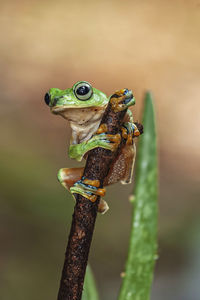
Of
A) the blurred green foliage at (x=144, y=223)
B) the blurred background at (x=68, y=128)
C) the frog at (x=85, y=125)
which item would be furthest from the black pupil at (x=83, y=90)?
the blurred background at (x=68, y=128)

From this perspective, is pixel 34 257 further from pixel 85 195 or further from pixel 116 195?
pixel 85 195

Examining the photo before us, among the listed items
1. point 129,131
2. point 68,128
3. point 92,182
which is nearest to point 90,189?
point 92,182

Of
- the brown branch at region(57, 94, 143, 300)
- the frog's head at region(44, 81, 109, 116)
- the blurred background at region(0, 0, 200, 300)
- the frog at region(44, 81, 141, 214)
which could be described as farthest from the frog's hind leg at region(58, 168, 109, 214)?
the blurred background at region(0, 0, 200, 300)

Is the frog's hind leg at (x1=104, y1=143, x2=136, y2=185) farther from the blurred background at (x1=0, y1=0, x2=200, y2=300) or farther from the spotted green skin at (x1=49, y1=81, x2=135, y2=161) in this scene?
the blurred background at (x1=0, y1=0, x2=200, y2=300)

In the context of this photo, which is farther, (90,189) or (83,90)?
(83,90)

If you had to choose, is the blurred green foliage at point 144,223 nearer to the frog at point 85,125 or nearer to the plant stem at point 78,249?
the frog at point 85,125

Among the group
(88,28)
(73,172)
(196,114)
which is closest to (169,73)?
(196,114)

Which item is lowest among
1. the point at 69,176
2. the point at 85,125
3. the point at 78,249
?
the point at 78,249

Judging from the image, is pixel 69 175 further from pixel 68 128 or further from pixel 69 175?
pixel 68 128
